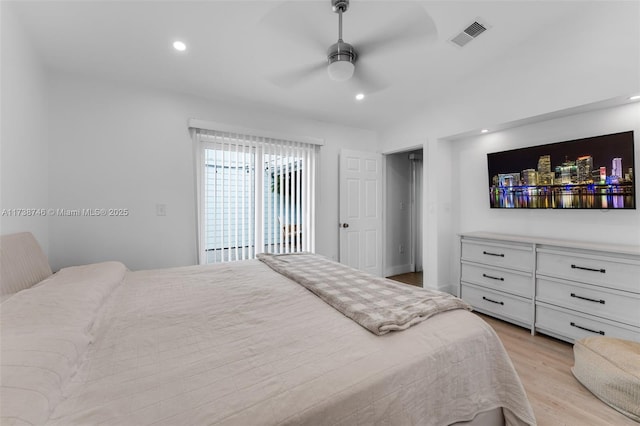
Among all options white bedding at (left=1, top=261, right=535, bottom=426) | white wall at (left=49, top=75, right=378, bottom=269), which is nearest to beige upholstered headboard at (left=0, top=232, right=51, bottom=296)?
white bedding at (left=1, top=261, right=535, bottom=426)

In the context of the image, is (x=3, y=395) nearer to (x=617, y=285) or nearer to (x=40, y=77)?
(x=40, y=77)

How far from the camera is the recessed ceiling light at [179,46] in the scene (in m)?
2.04

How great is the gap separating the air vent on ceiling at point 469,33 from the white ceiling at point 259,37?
0.16ft

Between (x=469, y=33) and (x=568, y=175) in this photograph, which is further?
(x=568, y=175)

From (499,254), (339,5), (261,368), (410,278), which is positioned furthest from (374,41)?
(410,278)

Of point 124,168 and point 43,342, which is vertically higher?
point 124,168

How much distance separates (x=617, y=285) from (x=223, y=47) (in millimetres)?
3641

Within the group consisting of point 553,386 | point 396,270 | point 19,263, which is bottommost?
point 553,386

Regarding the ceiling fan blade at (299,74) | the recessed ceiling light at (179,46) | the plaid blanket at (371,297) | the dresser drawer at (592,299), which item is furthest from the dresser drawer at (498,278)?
the recessed ceiling light at (179,46)

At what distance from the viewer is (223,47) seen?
2111mm

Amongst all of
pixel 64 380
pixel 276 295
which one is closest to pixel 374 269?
pixel 276 295

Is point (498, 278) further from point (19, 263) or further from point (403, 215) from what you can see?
point (19, 263)

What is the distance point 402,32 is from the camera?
165cm

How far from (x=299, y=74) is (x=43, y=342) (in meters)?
2.07
